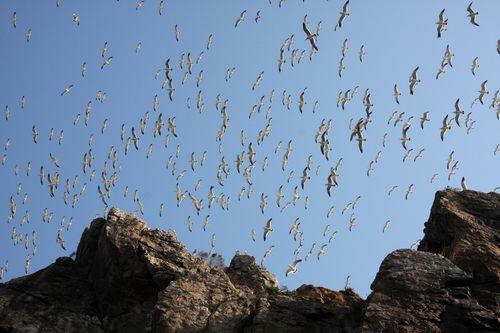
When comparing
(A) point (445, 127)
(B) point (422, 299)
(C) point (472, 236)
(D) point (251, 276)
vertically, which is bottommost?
(B) point (422, 299)

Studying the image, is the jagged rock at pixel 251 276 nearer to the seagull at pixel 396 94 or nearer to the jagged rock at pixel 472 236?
the jagged rock at pixel 472 236

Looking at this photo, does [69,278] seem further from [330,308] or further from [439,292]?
[439,292]

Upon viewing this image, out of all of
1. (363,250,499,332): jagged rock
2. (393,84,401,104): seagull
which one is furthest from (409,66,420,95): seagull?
(363,250,499,332): jagged rock

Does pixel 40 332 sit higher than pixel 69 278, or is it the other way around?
pixel 69 278

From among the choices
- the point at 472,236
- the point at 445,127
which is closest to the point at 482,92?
the point at 445,127

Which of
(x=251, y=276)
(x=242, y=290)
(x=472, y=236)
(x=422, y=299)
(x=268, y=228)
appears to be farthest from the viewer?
(x=268, y=228)

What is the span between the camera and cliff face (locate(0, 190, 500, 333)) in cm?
2638

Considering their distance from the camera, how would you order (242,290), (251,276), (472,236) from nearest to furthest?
(472,236) → (242,290) → (251,276)

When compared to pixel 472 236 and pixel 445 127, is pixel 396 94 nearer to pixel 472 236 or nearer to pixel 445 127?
pixel 445 127

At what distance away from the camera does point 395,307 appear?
25.9 meters

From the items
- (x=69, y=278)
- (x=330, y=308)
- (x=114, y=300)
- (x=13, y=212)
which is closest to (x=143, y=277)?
(x=114, y=300)

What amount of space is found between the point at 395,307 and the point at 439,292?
198 cm

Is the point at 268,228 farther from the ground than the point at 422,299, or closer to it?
farther from the ground

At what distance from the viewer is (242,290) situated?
31453 mm
